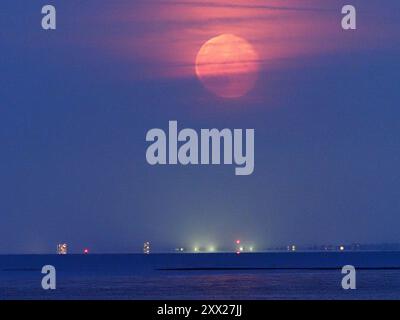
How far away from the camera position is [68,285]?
391 feet
